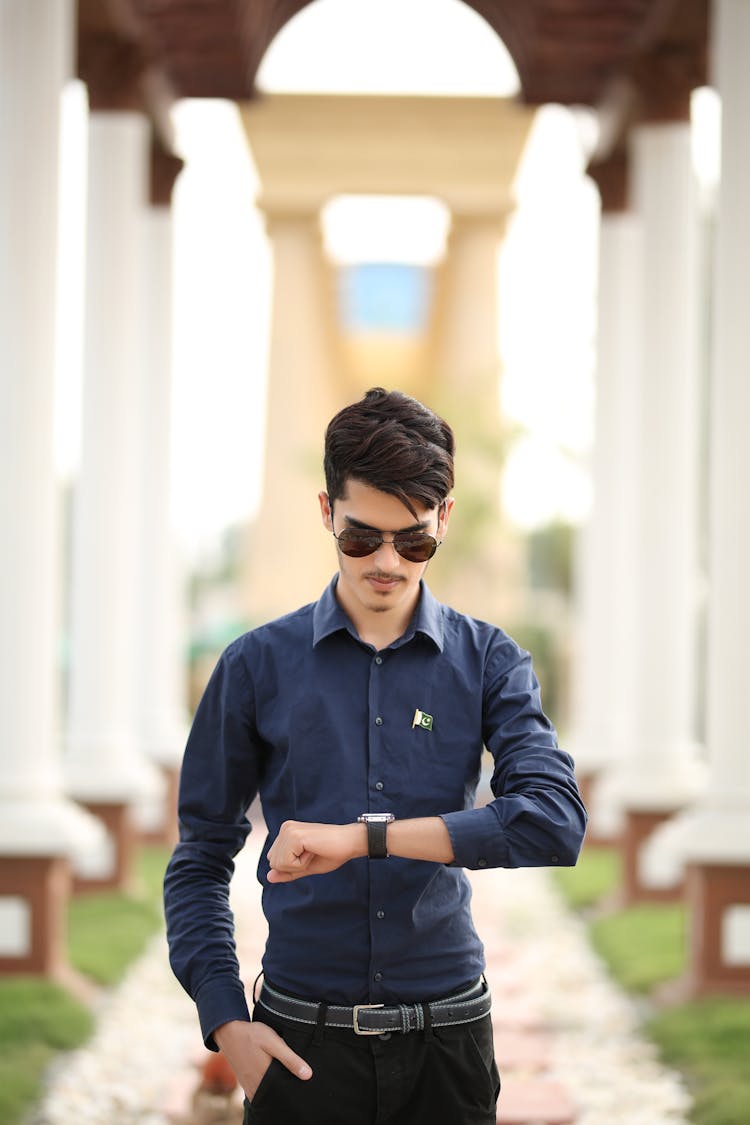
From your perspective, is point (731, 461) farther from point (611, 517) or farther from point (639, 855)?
point (611, 517)

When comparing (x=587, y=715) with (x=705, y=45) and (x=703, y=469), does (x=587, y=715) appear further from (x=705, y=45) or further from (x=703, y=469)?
(x=703, y=469)

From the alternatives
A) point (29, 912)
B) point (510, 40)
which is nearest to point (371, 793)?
point (29, 912)

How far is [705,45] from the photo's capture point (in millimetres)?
9109

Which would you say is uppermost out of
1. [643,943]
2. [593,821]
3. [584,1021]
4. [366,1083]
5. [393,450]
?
[393,450]

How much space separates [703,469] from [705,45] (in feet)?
32.7

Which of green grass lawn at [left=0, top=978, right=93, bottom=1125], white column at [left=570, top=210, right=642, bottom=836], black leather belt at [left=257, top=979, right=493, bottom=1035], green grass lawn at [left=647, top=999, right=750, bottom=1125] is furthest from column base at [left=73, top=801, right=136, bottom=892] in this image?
black leather belt at [left=257, top=979, right=493, bottom=1035]

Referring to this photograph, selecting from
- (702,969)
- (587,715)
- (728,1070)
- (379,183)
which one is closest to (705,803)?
(702,969)

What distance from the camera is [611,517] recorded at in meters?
12.1

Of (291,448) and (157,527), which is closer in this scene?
(157,527)

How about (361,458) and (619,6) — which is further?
(619,6)

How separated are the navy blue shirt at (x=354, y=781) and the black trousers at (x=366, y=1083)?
0.06 metres

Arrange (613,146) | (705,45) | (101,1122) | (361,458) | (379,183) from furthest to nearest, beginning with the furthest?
(379,183) → (613,146) → (705,45) → (101,1122) → (361,458)

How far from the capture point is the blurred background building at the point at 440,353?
6711 mm

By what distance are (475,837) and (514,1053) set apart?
4.08 m
